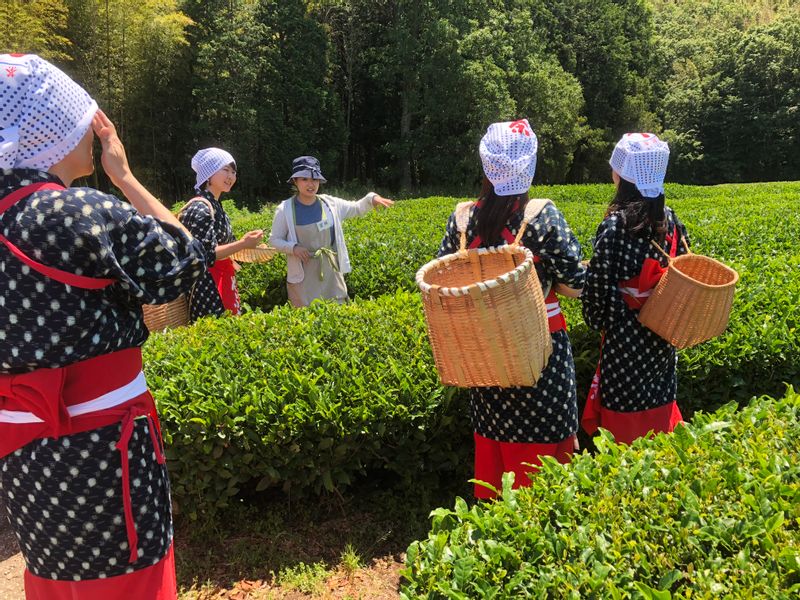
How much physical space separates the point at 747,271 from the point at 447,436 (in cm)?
251

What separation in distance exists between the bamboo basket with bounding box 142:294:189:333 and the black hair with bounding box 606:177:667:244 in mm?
3075

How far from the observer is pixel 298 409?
305 centimetres

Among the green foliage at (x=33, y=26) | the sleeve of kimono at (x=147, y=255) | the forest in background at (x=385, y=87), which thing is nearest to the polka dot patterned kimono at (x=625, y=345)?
the sleeve of kimono at (x=147, y=255)

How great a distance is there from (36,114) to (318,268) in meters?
3.49

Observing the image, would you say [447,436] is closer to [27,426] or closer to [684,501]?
[684,501]

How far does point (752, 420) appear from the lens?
2213 millimetres

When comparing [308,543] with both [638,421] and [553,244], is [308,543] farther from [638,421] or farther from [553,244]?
[553,244]

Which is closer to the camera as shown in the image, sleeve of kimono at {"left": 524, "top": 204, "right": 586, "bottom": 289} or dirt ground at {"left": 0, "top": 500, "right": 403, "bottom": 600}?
sleeve of kimono at {"left": 524, "top": 204, "right": 586, "bottom": 289}

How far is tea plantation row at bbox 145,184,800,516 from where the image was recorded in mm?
3086

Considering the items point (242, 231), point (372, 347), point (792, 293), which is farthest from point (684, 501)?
point (242, 231)

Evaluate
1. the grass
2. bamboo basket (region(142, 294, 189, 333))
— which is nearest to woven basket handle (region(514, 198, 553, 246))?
the grass

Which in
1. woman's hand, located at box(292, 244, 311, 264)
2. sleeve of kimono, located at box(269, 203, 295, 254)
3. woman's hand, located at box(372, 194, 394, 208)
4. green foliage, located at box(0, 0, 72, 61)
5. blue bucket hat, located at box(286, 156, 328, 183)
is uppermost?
green foliage, located at box(0, 0, 72, 61)

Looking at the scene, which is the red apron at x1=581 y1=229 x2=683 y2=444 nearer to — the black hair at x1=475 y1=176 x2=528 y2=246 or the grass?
the black hair at x1=475 y1=176 x2=528 y2=246

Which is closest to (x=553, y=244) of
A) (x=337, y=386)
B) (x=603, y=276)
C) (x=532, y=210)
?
(x=532, y=210)
